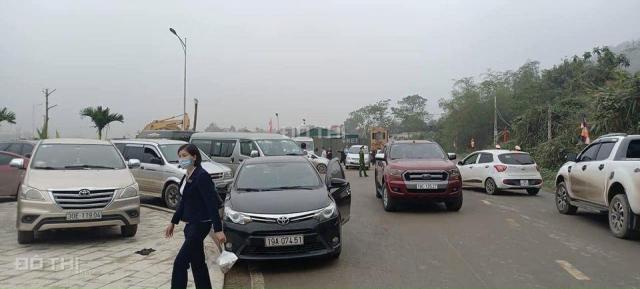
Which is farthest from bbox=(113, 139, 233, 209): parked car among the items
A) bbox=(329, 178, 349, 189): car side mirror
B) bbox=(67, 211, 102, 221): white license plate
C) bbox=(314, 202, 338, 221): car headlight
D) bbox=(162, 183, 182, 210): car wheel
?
bbox=(314, 202, 338, 221): car headlight

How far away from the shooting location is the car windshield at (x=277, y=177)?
7918 millimetres

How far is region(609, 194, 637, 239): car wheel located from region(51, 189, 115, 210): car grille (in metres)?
8.45

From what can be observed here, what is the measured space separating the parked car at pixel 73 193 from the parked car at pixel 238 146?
7939mm

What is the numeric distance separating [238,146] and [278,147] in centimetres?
160

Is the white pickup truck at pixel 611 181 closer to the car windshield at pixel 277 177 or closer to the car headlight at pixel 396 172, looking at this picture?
the car headlight at pixel 396 172

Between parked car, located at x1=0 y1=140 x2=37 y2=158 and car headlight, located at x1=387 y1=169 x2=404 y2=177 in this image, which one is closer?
car headlight, located at x1=387 y1=169 x2=404 y2=177

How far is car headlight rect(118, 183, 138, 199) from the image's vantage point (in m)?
8.61

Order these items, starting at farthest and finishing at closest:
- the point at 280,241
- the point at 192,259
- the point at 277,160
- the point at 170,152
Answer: the point at 170,152 → the point at 277,160 → the point at 280,241 → the point at 192,259

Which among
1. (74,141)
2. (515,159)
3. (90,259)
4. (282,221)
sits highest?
(74,141)

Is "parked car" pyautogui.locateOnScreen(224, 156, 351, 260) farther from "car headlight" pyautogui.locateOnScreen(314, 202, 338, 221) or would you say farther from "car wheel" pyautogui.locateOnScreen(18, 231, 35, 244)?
"car wheel" pyautogui.locateOnScreen(18, 231, 35, 244)

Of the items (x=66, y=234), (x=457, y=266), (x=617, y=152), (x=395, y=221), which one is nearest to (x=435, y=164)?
(x=395, y=221)

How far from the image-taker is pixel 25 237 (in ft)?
27.2

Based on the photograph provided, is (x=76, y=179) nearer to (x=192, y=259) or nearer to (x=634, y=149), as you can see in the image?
(x=192, y=259)

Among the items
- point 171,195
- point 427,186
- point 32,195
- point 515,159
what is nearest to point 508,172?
point 515,159
